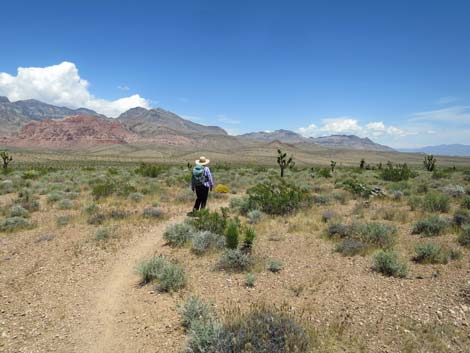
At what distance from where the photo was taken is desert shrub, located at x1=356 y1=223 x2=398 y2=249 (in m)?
8.34

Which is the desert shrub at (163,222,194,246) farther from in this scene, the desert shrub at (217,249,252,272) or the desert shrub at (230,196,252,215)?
the desert shrub at (230,196,252,215)

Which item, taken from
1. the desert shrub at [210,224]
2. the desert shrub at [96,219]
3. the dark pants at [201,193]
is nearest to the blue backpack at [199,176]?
the dark pants at [201,193]

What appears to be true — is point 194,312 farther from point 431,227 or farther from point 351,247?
point 431,227

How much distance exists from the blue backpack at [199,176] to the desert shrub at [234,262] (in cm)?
430

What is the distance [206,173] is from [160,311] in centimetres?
630

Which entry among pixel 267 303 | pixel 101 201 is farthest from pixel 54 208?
pixel 267 303

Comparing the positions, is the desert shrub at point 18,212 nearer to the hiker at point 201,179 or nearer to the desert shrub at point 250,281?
the hiker at point 201,179

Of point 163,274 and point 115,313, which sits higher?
point 163,274

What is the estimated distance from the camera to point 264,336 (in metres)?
3.96

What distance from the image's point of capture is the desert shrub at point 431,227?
910cm

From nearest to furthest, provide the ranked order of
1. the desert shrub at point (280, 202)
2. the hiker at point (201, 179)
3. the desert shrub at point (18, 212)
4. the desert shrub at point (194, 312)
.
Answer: the desert shrub at point (194, 312)
the hiker at point (201, 179)
the desert shrub at point (18, 212)
the desert shrub at point (280, 202)

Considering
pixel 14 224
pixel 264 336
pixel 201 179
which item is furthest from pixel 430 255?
pixel 14 224

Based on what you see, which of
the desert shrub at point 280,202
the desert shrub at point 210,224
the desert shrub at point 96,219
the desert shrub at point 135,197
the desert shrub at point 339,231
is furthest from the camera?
the desert shrub at point 135,197

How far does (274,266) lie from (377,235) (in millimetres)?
3603
